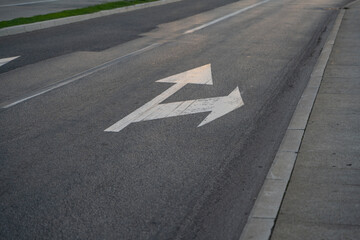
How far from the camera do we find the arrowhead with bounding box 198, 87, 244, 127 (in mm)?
6887

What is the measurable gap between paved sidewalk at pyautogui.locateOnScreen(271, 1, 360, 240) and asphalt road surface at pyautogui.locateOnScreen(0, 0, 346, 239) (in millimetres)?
413

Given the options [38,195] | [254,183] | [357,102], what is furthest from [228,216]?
[357,102]

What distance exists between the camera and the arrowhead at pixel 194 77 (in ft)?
29.4

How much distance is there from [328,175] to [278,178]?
510 millimetres

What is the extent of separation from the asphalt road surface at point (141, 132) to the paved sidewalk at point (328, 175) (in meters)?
0.41

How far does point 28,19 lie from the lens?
672 inches

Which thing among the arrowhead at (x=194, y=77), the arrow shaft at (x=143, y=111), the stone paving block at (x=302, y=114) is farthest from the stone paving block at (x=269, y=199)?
the arrowhead at (x=194, y=77)

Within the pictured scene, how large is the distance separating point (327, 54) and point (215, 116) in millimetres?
4905

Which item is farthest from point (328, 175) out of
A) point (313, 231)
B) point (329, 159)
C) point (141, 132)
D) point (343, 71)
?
point (343, 71)

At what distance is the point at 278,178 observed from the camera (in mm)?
4730

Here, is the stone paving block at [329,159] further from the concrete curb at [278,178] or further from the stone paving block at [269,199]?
the stone paving block at [269,199]

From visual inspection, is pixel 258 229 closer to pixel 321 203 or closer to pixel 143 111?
pixel 321 203

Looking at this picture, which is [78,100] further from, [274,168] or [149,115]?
[274,168]

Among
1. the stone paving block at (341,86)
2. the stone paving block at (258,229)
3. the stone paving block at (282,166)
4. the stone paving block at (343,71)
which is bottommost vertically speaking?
the stone paving block at (343,71)
